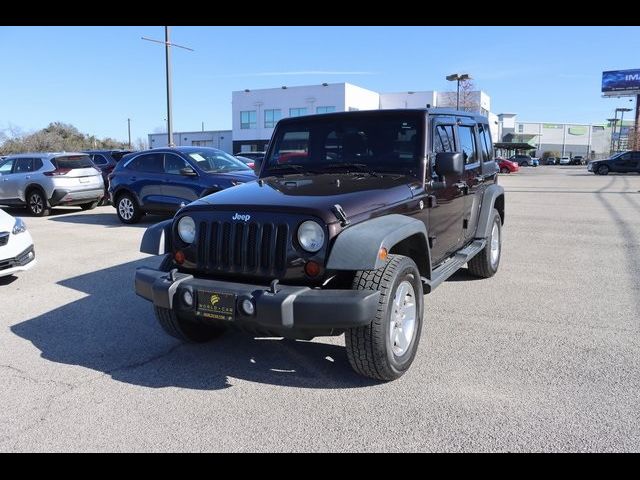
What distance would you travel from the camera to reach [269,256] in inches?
141

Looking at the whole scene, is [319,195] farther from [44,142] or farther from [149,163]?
[44,142]

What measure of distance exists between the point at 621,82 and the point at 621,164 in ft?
143

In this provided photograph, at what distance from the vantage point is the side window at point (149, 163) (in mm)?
11781

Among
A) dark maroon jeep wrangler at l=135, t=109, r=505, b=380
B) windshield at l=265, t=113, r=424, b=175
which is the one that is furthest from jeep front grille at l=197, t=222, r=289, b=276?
windshield at l=265, t=113, r=424, b=175

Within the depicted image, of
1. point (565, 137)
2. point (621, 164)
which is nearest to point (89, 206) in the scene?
point (621, 164)

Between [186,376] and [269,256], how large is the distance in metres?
1.14

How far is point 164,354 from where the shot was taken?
4.33 metres

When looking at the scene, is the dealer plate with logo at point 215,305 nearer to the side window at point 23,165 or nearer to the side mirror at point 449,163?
the side mirror at point 449,163

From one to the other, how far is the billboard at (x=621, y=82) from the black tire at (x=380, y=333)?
80.7 m

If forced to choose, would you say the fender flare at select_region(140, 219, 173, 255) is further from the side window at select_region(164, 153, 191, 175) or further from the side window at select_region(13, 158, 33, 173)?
the side window at select_region(13, 158, 33, 173)

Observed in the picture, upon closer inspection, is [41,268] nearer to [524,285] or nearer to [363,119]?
[363,119]

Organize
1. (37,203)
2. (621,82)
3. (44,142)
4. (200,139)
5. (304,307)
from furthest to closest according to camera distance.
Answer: (621,82) → (200,139) → (44,142) → (37,203) → (304,307)

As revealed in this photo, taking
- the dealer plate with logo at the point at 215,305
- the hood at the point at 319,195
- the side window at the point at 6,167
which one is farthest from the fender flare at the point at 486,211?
the side window at the point at 6,167
